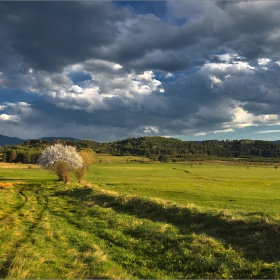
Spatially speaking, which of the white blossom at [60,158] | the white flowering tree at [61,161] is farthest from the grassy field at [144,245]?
the white blossom at [60,158]

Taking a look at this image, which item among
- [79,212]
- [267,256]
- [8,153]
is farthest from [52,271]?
[8,153]

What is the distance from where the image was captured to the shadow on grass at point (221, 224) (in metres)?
16.0

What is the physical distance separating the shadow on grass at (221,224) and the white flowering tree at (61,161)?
39.2 metres

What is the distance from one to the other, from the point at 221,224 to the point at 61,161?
2193 inches

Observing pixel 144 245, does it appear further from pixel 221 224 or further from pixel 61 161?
pixel 61 161

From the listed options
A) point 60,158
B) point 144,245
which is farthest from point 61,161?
point 144,245

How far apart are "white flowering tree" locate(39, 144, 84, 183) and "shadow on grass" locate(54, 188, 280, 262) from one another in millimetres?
39236

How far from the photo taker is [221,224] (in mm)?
20688

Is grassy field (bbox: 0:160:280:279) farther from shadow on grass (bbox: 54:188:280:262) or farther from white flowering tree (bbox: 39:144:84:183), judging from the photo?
white flowering tree (bbox: 39:144:84:183)

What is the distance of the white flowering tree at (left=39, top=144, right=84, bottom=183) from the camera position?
6906 cm

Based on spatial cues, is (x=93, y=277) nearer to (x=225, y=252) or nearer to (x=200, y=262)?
(x=200, y=262)

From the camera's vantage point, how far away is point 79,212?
31.1 metres

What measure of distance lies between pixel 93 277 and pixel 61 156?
6102 cm

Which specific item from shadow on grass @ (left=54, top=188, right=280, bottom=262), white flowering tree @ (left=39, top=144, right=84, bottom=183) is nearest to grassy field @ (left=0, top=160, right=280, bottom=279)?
shadow on grass @ (left=54, top=188, right=280, bottom=262)
